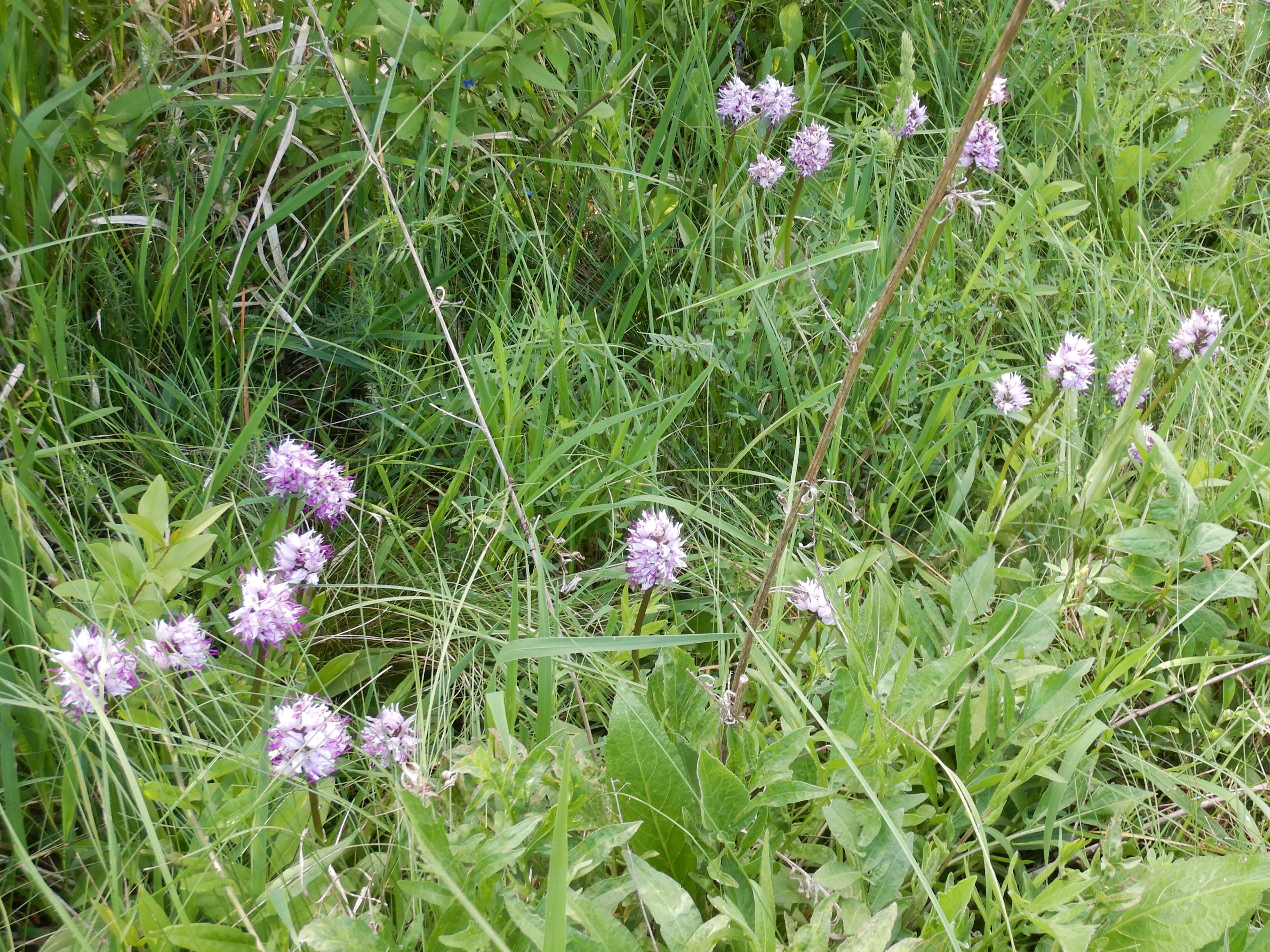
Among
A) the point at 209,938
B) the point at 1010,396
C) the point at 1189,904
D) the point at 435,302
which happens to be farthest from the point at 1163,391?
the point at 209,938

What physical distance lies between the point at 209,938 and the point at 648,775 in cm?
50

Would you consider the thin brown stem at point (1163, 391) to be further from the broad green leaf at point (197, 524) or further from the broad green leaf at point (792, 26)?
the broad green leaf at point (197, 524)

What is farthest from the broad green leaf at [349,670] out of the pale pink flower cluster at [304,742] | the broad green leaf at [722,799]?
the broad green leaf at [722,799]

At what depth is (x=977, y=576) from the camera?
65.3 inches

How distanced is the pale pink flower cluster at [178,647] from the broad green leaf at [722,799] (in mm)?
629

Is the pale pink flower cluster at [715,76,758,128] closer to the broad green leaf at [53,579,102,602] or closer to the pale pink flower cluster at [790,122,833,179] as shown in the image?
the pale pink flower cluster at [790,122,833,179]

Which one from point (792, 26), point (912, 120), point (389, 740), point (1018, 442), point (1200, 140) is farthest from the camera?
point (1200, 140)

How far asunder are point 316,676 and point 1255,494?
180cm

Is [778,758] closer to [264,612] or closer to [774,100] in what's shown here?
[264,612]

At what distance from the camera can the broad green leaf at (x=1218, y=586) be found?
1.65 metres

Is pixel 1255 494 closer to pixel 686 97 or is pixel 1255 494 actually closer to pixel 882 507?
pixel 882 507

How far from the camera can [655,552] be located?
54.0 inches

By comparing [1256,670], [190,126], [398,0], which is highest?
[398,0]

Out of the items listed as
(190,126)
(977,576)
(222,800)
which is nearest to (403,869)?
(222,800)
